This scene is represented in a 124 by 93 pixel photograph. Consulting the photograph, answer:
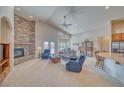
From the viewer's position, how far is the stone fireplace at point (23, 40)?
375 inches

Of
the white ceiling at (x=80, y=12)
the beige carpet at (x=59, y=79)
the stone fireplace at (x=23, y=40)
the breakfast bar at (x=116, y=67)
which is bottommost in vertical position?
the beige carpet at (x=59, y=79)

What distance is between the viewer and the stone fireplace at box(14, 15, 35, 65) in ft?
31.2

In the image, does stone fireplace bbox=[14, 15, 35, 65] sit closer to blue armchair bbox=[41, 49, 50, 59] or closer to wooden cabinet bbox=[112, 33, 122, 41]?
blue armchair bbox=[41, 49, 50, 59]

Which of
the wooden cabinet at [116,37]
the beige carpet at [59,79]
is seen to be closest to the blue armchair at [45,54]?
the wooden cabinet at [116,37]

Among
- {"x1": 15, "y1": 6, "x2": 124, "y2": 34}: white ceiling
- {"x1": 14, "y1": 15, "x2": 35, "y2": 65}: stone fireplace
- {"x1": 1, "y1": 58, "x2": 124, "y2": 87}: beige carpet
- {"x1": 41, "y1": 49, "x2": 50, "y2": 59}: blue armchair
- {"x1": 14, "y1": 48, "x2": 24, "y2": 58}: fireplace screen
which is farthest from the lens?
{"x1": 41, "y1": 49, "x2": 50, "y2": 59}: blue armchair

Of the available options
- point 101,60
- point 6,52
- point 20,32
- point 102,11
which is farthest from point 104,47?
point 6,52

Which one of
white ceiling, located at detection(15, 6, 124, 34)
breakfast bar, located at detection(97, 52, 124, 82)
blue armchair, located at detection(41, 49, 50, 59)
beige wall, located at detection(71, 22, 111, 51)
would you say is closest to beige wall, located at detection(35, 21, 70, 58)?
blue armchair, located at detection(41, 49, 50, 59)

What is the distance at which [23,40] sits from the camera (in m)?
10.8

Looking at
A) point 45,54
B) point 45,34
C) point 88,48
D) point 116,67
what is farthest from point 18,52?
point 88,48

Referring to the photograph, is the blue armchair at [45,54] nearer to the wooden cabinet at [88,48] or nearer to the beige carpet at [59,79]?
the wooden cabinet at [88,48]

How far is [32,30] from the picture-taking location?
1248cm

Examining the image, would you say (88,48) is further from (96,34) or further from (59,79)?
(59,79)
